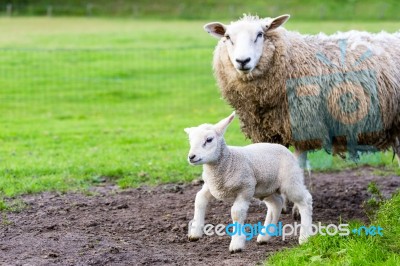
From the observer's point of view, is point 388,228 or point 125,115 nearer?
point 388,228

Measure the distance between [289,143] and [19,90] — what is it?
38.0 ft

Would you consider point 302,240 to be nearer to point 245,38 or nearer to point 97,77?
point 245,38

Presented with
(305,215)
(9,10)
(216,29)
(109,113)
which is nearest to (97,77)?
(109,113)

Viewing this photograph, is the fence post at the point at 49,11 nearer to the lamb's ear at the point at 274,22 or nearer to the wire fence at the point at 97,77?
the wire fence at the point at 97,77

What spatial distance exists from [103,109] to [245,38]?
10.2 meters

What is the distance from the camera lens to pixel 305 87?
7723 millimetres

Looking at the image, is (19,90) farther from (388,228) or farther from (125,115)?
(388,228)

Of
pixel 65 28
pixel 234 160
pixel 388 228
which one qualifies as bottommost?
pixel 65 28

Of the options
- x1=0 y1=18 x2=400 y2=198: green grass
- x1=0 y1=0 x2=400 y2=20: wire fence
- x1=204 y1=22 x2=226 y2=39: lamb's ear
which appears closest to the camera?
x1=204 y1=22 x2=226 y2=39: lamb's ear

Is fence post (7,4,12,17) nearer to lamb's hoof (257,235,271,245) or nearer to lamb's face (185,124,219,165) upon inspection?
lamb's hoof (257,235,271,245)

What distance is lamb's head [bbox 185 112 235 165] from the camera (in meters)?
6.01

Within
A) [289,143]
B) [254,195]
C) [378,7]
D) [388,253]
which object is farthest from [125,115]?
[378,7]

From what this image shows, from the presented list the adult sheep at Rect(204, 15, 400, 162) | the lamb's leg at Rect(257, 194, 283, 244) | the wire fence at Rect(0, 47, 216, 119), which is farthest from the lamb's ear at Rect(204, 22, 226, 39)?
the wire fence at Rect(0, 47, 216, 119)

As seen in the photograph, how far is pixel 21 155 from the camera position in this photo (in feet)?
36.4
